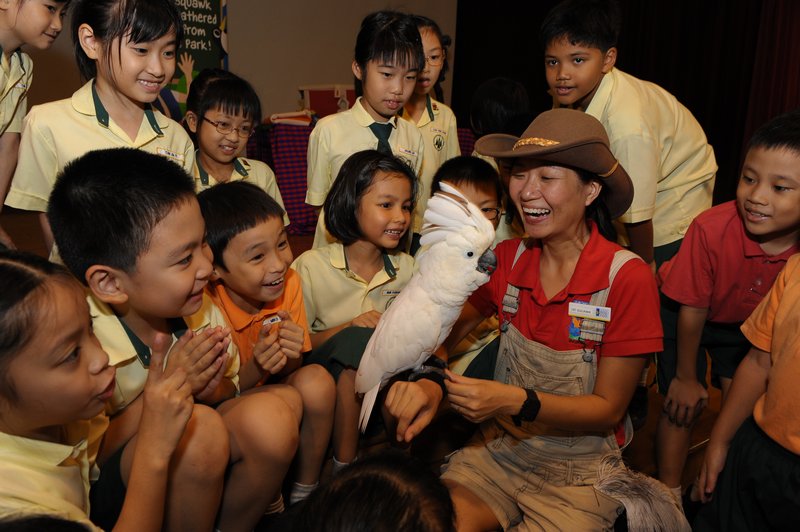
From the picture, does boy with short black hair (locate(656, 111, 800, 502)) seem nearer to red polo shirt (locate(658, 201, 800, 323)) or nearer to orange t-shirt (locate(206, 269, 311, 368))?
red polo shirt (locate(658, 201, 800, 323))

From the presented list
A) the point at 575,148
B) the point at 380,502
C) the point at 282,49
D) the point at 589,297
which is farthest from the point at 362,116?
the point at 282,49

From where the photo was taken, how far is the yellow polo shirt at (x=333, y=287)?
7.19 feet

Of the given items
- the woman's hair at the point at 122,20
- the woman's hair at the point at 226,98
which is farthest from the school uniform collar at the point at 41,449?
the woman's hair at the point at 226,98

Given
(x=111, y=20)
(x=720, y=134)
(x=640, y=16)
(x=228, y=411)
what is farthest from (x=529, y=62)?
(x=228, y=411)

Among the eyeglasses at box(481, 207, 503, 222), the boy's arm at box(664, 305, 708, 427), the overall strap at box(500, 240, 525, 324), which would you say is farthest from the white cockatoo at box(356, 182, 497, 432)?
the boy's arm at box(664, 305, 708, 427)

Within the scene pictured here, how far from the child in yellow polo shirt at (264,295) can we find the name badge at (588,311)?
2.39 feet

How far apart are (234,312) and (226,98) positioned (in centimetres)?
125

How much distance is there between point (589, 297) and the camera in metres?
1.65

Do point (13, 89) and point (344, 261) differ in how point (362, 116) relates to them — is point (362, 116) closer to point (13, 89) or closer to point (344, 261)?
point (344, 261)

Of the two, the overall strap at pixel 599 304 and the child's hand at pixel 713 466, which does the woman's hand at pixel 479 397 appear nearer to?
the overall strap at pixel 599 304

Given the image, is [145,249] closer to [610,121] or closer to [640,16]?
[610,121]

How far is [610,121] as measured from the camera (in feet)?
7.71

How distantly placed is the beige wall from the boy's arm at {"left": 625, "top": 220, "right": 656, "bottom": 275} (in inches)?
207

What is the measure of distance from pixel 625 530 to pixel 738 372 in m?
0.56
